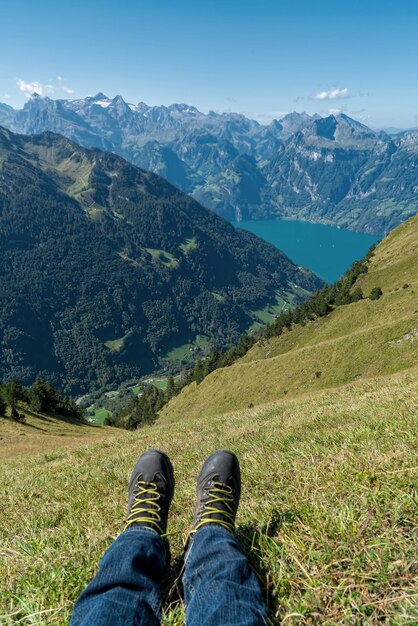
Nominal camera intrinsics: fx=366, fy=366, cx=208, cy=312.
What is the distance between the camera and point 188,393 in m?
89.8

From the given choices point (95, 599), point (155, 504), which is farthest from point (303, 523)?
point (95, 599)

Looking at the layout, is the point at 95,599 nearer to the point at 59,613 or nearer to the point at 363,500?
the point at 59,613

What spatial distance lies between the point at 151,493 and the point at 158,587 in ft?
5.09

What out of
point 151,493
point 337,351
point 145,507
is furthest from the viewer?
point 337,351

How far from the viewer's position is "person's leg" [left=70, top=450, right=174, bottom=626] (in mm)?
2629

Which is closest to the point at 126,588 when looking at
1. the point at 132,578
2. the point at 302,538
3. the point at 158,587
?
the point at 132,578

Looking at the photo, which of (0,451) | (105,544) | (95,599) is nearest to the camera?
(95,599)

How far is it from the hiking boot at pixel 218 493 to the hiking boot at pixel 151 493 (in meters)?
0.41

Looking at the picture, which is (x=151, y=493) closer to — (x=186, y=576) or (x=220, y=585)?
(x=186, y=576)

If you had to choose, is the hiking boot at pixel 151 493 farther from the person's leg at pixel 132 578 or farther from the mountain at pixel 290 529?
the mountain at pixel 290 529

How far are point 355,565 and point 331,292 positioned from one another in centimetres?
Answer: 10162

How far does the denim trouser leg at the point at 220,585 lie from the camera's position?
2.50m

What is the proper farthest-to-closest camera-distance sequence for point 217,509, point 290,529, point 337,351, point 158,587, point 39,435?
point 337,351 → point 39,435 → point 217,509 → point 290,529 → point 158,587

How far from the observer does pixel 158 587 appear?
3010mm
